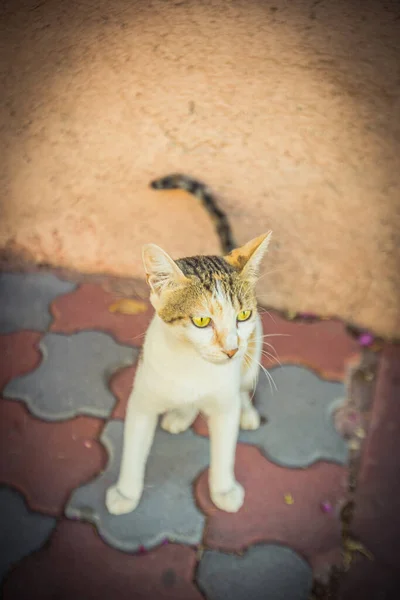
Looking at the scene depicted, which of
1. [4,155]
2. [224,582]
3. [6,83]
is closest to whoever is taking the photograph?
[224,582]

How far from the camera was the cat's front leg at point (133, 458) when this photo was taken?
1.35m

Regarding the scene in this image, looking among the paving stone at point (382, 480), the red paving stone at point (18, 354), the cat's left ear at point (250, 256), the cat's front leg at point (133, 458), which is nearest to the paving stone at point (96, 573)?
the cat's front leg at point (133, 458)

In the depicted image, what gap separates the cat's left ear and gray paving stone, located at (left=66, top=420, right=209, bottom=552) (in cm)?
69

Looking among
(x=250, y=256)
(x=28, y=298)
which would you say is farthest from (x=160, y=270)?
(x=28, y=298)

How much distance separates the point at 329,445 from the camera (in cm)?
169

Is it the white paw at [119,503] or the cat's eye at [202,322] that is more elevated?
the cat's eye at [202,322]

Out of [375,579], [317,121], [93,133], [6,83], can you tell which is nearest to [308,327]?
[317,121]

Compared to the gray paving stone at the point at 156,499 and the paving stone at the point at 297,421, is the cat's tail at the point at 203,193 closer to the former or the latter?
the paving stone at the point at 297,421

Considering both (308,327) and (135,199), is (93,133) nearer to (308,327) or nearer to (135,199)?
(135,199)

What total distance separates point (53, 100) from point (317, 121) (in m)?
0.94

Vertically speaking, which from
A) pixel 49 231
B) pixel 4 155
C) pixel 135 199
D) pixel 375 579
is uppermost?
pixel 4 155

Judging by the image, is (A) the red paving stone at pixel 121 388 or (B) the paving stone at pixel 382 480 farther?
(A) the red paving stone at pixel 121 388

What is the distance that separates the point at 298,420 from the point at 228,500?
0.42 m

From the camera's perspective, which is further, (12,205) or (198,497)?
(12,205)
